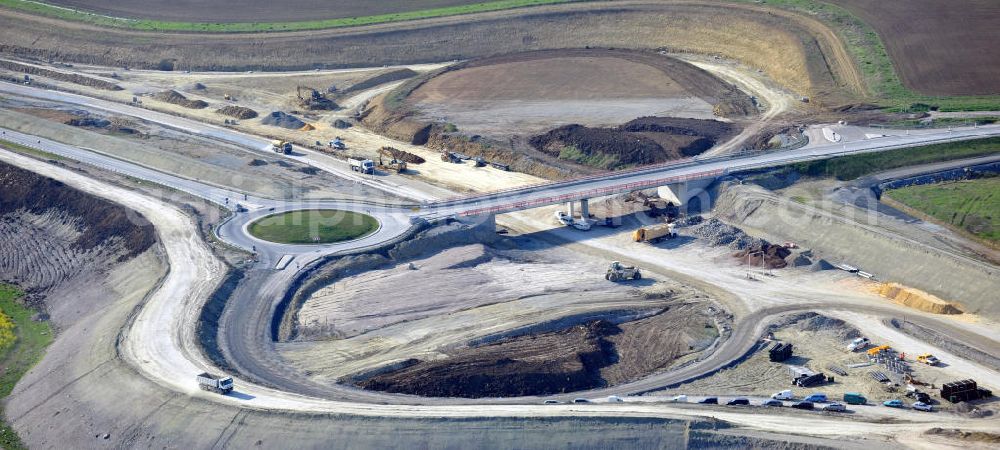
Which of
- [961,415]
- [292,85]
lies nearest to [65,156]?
[292,85]

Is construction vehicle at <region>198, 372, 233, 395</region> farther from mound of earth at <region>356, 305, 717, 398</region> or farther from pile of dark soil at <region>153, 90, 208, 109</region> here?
pile of dark soil at <region>153, 90, 208, 109</region>

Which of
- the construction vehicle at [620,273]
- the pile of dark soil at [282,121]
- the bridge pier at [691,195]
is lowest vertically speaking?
the construction vehicle at [620,273]

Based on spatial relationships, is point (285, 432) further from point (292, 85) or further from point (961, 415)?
point (292, 85)

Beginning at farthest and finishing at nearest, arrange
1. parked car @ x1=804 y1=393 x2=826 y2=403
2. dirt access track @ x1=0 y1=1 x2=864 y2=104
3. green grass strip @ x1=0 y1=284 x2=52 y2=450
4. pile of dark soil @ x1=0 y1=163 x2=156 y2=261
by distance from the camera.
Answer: dirt access track @ x1=0 y1=1 x2=864 y2=104 → pile of dark soil @ x1=0 y1=163 x2=156 y2=261 → green grass strip @ x1=0 y1=284 x2=52 y2=450 → parked car @ x1=804 y1=393 x2=826 y2=403

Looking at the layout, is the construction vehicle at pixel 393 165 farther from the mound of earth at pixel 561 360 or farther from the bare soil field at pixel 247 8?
the bare soil field at pixel 247 8

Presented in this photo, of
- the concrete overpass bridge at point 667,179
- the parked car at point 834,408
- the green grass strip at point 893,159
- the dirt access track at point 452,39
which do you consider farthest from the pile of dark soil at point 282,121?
the parked car at point 834,408

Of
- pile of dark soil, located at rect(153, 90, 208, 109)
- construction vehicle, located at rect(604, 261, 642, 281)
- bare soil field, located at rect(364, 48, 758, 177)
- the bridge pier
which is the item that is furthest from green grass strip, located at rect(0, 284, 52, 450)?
pile of dark soil, located at rect(153, 90, 208, 109)
